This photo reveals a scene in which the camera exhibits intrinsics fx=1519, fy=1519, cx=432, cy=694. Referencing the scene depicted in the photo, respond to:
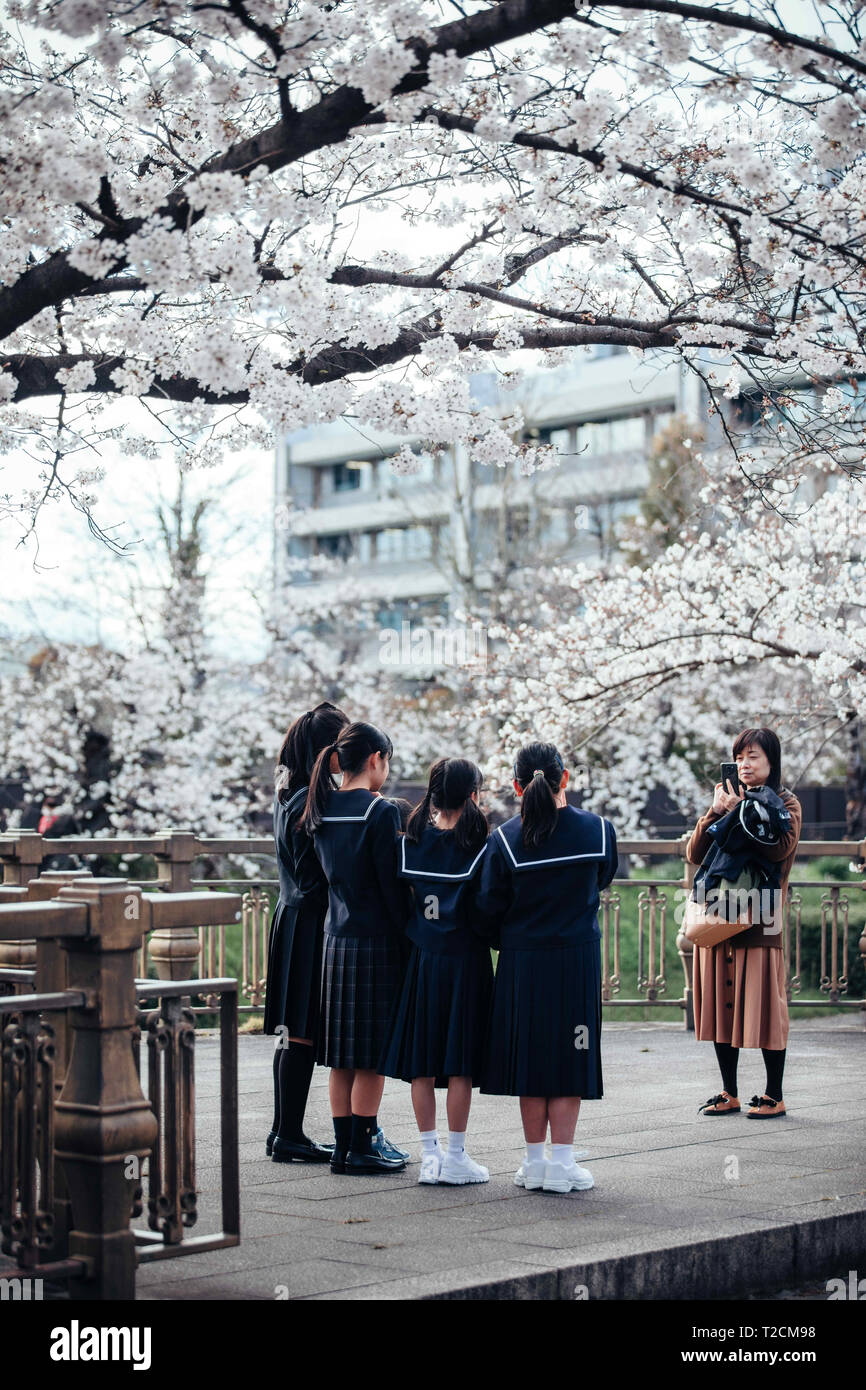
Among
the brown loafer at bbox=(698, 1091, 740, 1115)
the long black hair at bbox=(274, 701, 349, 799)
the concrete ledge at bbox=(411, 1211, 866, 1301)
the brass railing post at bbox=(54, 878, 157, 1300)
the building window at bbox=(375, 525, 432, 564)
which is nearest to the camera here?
the brass railing post at bbox=(54, 878, 157, 1300)

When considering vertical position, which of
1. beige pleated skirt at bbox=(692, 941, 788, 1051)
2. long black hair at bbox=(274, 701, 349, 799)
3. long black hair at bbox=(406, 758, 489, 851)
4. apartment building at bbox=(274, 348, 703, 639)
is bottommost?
beige pleated skirt at bbox=(692, 941, 788, 1051)

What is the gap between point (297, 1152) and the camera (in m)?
6.34

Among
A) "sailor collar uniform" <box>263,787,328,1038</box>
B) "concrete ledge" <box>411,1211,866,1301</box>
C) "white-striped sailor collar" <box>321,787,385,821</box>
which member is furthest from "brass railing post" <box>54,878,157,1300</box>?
"sailor collar uniform" <box>263,787,328,1038</box>

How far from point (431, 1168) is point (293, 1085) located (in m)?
0.78

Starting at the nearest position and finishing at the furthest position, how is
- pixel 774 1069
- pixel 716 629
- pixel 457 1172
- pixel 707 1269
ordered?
pixel 707 1269, pixel 457 1172, pixel 774 1069, pixel 716 629

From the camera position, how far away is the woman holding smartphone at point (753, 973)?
7.21 meters

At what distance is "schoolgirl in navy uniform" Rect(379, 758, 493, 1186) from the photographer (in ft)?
19.1

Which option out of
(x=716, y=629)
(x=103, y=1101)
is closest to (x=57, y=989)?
(x=103, y=1101)

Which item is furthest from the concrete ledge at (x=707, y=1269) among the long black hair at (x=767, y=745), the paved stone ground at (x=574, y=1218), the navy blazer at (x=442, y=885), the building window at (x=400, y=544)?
the building window at (x=400, y=544)

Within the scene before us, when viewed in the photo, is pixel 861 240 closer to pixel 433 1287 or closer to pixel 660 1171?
pixel 660 1171

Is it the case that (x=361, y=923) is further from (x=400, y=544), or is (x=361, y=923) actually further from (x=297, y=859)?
(x=400, y=544)

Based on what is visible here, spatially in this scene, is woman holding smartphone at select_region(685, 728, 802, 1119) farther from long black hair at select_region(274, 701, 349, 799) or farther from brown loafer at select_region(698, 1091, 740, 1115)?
long black hair at select_region(274, 701, 349, 799)

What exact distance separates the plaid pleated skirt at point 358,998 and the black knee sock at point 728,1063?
2.09 meters

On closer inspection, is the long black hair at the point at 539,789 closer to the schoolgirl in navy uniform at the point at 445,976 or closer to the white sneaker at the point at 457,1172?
the schoolgirl in navy uniform at the point at 445,976
